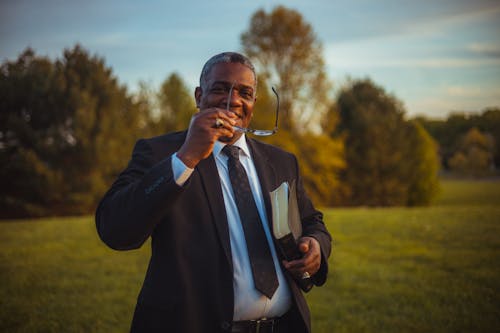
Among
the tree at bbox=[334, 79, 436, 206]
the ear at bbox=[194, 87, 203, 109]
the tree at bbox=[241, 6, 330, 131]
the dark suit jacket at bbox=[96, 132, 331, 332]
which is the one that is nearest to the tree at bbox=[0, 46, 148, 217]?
the tree at bbox=[241, 6, 330, 131]

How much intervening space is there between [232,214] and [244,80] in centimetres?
81

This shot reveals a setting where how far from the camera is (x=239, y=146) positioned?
2.56 m

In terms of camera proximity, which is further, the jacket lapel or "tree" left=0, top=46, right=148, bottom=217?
"tree" left=0, top=46, right=148, bottom=217

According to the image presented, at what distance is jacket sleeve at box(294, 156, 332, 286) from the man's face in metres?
0.77

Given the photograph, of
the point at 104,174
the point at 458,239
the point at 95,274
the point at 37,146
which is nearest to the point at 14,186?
the point at 37,146

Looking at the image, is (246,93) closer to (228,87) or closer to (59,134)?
(228,87)

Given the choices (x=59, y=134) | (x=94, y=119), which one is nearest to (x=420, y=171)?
(x=94, y=119)

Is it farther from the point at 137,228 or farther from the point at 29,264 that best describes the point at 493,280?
the point at 29,264

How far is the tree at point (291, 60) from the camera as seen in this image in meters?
26.8

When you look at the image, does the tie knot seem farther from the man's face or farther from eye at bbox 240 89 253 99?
eye at bbox 240 89 253 99

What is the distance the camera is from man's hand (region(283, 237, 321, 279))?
2.15m

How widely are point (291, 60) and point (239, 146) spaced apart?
26493 millimetres

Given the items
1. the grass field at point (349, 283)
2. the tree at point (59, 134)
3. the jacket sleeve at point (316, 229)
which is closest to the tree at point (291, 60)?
the tree at point (59, 134)

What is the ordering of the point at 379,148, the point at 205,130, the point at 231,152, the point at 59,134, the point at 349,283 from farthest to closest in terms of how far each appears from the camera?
1. the point at 379,148
2. the point at 59,134
3. the point at 349,283
4. the point at 231,152
5. the point at 205,130
